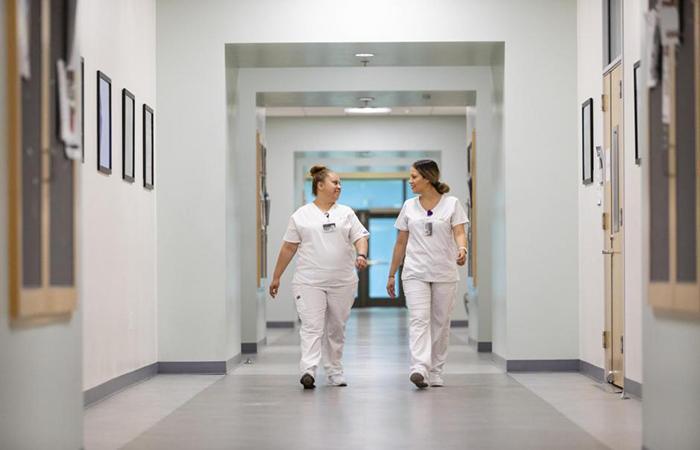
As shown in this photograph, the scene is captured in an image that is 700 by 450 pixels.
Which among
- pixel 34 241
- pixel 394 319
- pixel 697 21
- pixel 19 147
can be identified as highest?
pixel 697 21

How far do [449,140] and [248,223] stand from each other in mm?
6355

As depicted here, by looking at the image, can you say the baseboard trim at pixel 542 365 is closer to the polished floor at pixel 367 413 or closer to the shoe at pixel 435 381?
the polished floor at pixel 367 413

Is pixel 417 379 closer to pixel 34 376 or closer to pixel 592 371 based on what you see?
pixel 592 371

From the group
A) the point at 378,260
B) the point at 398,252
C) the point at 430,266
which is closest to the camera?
the point at 430,266

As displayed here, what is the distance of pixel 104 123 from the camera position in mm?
7398

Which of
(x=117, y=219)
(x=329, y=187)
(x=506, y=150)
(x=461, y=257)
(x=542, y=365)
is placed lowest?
(x=542, y=365)

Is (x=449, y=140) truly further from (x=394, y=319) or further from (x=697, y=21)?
(x=697, y=21)

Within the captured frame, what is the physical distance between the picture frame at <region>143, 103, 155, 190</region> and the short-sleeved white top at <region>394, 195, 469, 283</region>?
7.07 ft

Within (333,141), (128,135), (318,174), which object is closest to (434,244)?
(318,174)

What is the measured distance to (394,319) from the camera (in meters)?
19.4

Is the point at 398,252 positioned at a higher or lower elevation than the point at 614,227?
lower

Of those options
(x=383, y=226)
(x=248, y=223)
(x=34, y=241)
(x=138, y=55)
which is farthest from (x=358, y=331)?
(x=34, y=241)

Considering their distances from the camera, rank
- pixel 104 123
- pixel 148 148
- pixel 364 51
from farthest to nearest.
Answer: pixel 364 51 → pixel 148 148 → pixel 104 123

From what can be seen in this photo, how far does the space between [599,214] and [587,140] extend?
0.70 metres
